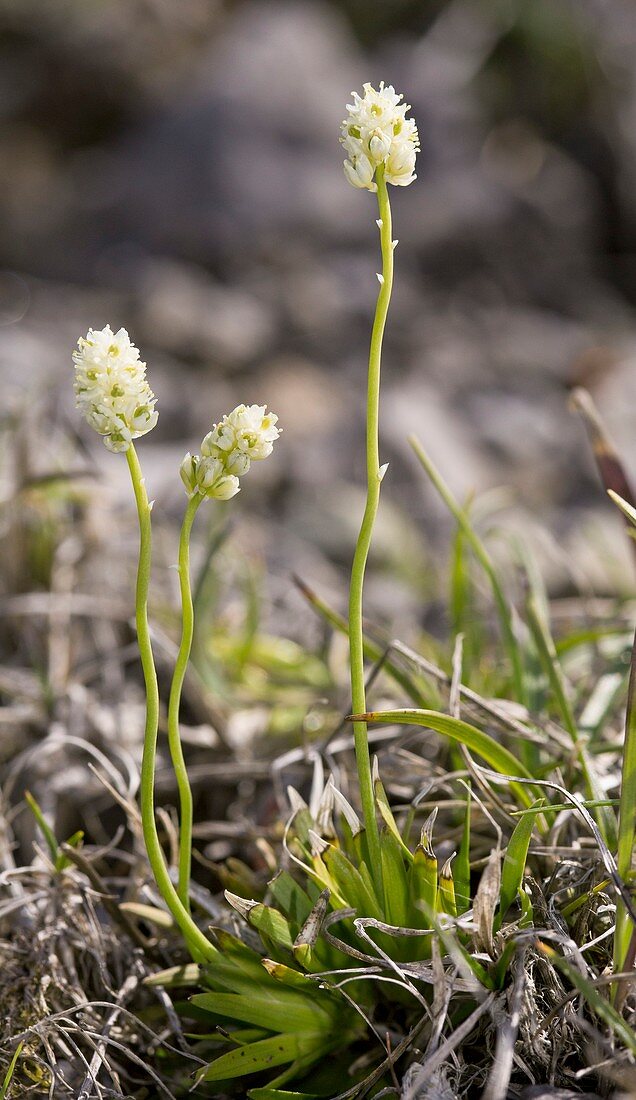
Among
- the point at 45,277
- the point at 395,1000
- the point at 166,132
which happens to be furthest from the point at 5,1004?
the point at 166,132

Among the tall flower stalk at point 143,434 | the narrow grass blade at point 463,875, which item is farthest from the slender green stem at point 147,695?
the narrow grass blade at point 463,875

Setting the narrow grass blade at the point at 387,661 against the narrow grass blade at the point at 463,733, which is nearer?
the narrow grass blade at the point at 463,733

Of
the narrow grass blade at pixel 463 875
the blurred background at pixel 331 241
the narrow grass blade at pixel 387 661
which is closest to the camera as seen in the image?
the narrow grass blade at pixel 463 875

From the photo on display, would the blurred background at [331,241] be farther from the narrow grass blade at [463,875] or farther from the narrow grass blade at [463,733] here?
the narrow grass blade at [463,875]

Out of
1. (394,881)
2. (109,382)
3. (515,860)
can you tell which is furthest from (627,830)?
(109,382)

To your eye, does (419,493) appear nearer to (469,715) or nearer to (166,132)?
(469,715)

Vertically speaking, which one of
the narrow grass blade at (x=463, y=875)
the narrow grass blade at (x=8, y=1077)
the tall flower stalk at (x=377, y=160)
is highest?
the tall flower stalk at (x=377, y=160)
